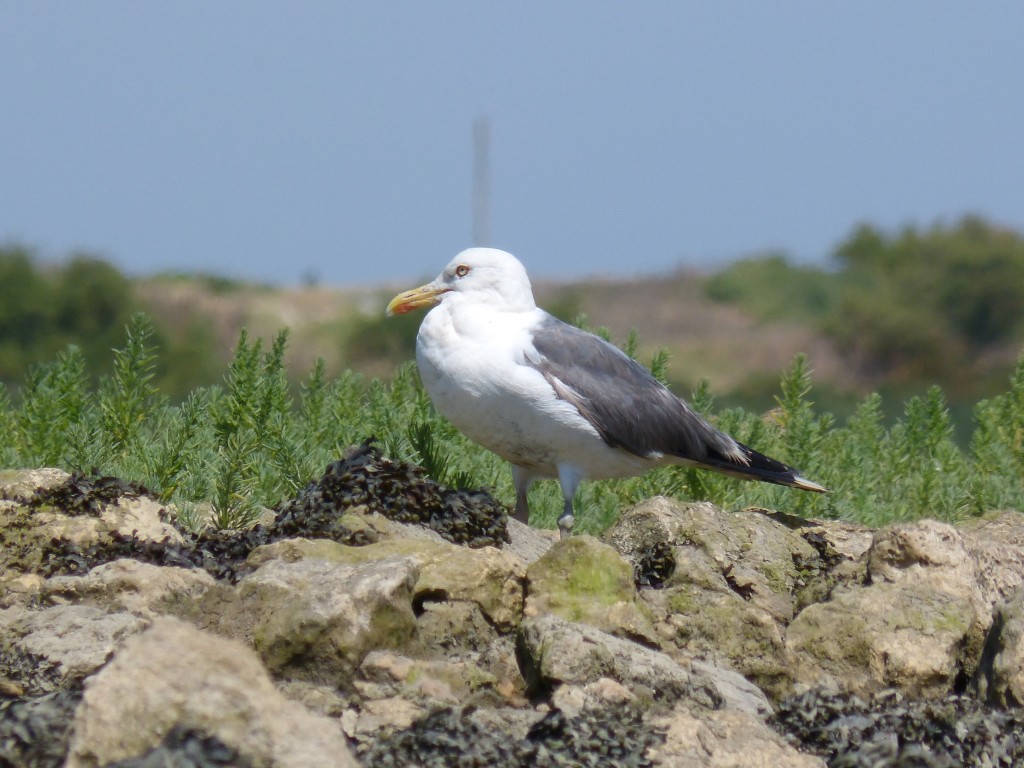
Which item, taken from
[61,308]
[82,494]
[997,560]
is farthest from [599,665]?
[61,308]

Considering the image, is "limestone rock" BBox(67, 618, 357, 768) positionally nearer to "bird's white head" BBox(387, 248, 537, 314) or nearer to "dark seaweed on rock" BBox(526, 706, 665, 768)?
"dark seaweed on rock" BBox(526, 706, 665, 768)

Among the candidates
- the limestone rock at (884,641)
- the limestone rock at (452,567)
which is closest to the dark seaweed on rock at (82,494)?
the limestone rock at (452,567)

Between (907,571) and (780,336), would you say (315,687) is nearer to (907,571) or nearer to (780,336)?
(907,571)

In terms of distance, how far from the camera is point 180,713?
370 cm

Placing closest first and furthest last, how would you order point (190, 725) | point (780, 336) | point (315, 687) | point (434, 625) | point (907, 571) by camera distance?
point (190, 725) → point (315, 687) → point (434, 625) → point (907, 571) → point (780, 336)

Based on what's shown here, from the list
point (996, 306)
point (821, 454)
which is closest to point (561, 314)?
point (996, 306)

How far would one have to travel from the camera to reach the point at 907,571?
18.7 ft

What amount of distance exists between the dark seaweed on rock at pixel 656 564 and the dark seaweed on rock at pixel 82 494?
6.55 ft

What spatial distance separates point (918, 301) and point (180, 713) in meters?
46.4

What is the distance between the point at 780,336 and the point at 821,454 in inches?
1515

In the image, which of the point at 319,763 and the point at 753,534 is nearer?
the point at 319,763

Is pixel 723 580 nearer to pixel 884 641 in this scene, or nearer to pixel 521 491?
pixel 884 641

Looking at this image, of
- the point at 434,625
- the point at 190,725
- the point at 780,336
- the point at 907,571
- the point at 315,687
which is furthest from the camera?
the point at 780,336

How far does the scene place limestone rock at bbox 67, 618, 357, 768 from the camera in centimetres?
369
